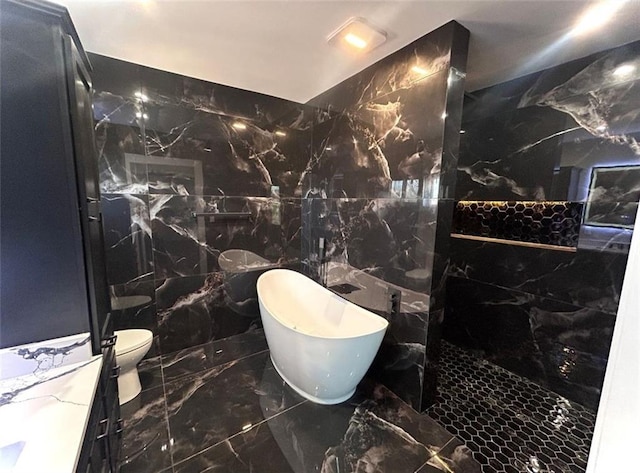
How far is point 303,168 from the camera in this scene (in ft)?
10.4

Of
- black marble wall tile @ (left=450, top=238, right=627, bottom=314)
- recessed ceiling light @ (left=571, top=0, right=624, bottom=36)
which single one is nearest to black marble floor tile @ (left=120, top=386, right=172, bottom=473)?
black marble wall tile @ (left=450, top=238, right=627, bottom=314)

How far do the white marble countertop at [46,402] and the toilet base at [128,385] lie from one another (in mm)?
1152

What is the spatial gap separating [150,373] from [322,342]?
169cm

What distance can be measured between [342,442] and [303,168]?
2.60 metres

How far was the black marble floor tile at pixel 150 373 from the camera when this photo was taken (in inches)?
85.8

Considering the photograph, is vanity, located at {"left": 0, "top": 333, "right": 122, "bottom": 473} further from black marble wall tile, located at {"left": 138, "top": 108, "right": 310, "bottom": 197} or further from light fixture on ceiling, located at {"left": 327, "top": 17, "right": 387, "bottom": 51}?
light fixture on ceiling, located at {"left": 327, "top": 17, "right": 387, "bottom": 51}

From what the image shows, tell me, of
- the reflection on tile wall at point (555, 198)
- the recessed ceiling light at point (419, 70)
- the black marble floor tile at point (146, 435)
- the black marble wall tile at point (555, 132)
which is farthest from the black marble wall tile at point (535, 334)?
the black marble floor tile at point (146, 435)

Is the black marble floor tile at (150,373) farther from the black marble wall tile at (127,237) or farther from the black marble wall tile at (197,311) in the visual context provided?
the black marble wall tile at (127,237)

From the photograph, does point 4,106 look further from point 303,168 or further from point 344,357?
point 303,168

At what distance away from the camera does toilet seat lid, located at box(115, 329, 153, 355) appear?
1905mm

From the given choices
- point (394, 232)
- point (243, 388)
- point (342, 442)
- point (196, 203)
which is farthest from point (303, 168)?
point (342, 442)

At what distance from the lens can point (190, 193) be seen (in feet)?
8.43

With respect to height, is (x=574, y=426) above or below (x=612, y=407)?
below

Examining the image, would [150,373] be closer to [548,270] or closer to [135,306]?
[135,306]
